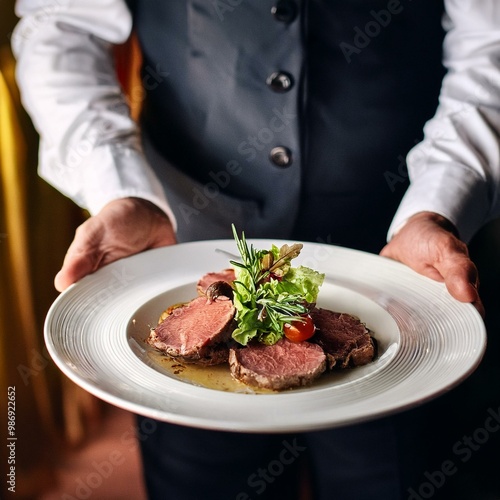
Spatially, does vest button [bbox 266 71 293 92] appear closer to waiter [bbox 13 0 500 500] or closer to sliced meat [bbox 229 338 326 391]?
waiter [bbox 13 0 500 500]

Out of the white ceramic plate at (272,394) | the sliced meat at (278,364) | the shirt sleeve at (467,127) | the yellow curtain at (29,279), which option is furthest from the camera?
the yellow curtain at (29,279)

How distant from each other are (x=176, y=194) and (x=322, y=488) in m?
0.84

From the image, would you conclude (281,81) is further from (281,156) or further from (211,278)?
(211,278)

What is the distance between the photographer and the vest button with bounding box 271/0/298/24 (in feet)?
4.48

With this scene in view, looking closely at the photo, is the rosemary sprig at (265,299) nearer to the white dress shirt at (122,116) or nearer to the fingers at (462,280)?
the fingers at (462,280)

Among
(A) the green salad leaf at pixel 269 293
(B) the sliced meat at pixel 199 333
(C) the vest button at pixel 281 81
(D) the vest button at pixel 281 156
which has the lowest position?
(B) the sliced meat at pixel 199 333

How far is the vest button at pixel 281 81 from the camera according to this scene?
1.42 metres

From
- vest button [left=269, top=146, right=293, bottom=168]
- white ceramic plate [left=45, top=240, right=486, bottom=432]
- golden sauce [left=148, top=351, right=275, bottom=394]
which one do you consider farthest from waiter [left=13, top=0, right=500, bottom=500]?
golden sauce [left=148, top=351, right=275, bottom=394]

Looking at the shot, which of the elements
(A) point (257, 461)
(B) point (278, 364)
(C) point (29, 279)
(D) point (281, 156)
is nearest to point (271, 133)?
(D) point (281, 156)

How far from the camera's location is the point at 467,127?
1.52 metres

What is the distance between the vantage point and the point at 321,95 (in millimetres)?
1458

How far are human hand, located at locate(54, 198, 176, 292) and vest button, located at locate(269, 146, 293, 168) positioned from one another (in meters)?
0.29

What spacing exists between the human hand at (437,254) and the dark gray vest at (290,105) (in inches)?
8.9

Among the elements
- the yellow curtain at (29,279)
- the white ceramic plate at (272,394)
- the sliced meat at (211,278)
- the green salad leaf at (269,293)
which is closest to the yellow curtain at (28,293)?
the yellow curtain at (29,279)
